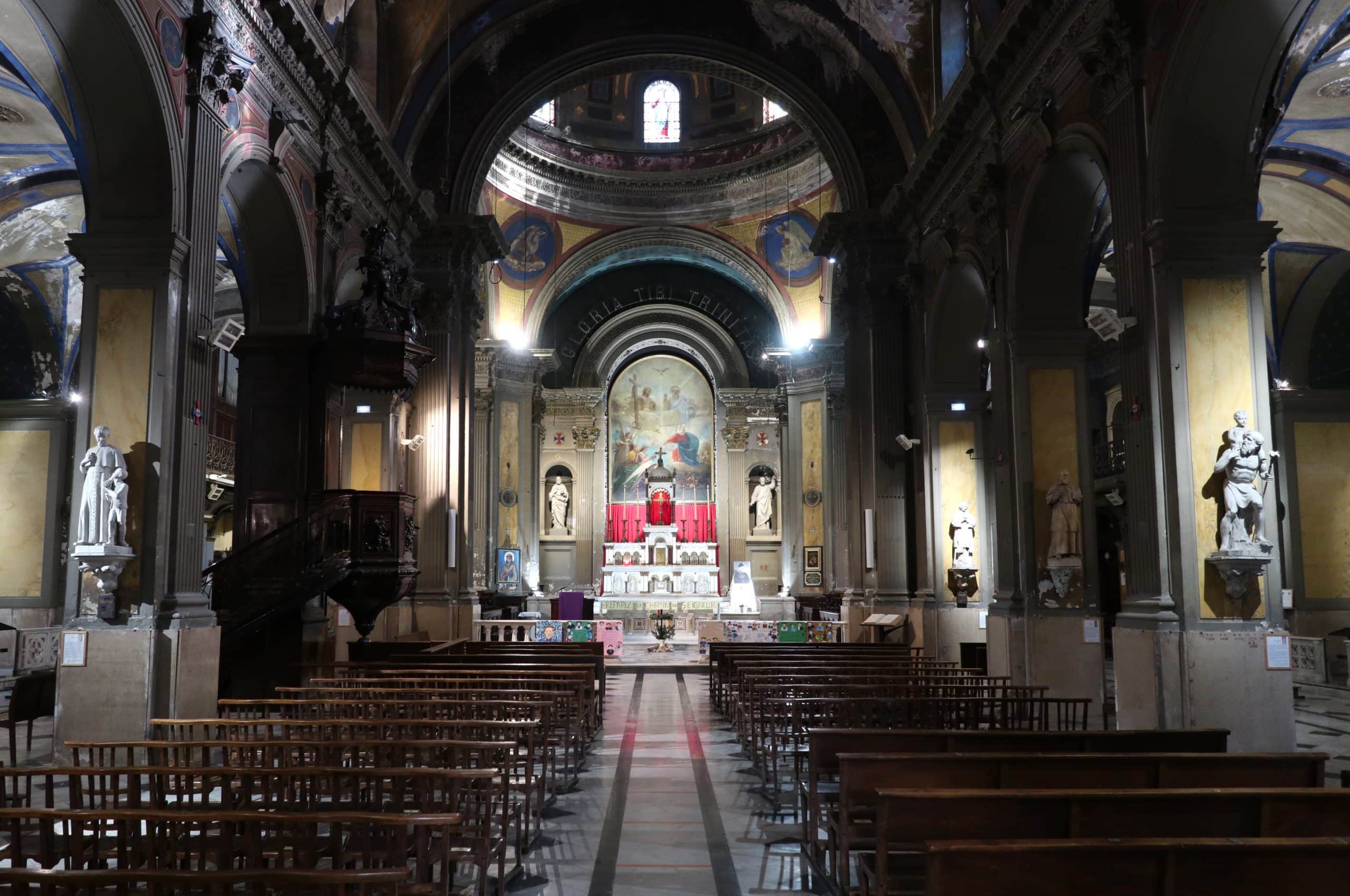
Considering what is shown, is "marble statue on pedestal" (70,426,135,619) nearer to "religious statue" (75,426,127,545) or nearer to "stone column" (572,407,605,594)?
"religious statue" (75,426,127,545)

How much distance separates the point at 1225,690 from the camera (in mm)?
8430

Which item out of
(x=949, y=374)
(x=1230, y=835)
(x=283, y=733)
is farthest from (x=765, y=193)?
(x=1230, y=835)

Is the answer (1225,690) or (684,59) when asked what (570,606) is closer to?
(684,59)

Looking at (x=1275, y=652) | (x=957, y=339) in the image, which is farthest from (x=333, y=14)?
(x=1275, y=652)

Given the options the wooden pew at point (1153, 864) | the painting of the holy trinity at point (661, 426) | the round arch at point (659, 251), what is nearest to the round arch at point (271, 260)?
the wooden pew at point (1153, 864)

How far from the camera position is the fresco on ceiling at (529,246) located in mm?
29625

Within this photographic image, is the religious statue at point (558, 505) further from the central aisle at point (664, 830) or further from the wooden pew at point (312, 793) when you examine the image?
the wooden pew at point (312, 793)

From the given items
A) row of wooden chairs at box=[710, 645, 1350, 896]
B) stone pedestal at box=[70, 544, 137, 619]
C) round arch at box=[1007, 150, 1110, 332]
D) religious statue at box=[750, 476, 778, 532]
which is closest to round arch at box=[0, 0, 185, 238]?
stone pedestal at box=[70, 544, 137, 619]

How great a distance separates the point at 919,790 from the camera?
13.0 ft

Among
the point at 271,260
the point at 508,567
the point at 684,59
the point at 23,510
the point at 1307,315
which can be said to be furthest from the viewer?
the point at 508,567

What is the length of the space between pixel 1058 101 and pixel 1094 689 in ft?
22.6

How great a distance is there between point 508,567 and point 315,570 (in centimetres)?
1641

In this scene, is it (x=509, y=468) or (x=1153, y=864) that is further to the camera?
(x=509, y=468)

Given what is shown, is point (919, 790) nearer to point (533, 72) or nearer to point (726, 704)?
point (726, 704)
